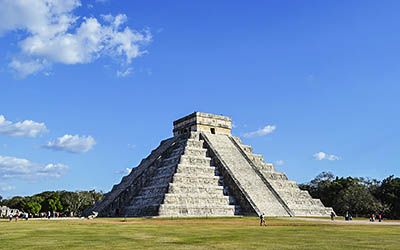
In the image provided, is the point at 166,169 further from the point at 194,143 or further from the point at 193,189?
the point at 193,189

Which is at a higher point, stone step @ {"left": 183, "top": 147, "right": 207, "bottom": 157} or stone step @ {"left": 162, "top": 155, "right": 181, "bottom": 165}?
stone step @ {"left": 183, "top": 147, "right": 207, "bottom": 157}

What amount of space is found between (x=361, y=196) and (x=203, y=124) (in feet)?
75.7

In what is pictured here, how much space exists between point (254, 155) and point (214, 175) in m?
7.54

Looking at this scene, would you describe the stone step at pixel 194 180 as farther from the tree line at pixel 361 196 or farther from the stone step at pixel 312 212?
the tree line at pixel 361 196

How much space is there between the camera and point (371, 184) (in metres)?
62.6

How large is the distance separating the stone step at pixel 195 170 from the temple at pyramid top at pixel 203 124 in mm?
6671

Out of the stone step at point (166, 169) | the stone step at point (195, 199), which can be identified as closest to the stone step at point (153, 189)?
the stone step at point (195, 199)

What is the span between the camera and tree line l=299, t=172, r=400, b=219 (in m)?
54.2

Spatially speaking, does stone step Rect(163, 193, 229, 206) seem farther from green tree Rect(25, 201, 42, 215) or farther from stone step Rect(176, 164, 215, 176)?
green tree Rect(25, 201, 42, 215)

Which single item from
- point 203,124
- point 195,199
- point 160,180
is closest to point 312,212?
point 195,199

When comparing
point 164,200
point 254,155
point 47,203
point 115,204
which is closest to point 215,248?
point 164,200

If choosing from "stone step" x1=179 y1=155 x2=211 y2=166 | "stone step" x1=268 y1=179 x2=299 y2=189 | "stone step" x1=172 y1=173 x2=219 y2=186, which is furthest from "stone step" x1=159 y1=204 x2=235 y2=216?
"stone step" x1=268 y1=179 x2=299 y2=189

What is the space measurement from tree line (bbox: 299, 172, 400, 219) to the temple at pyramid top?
1885 centimetres

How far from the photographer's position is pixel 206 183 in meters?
38.6
